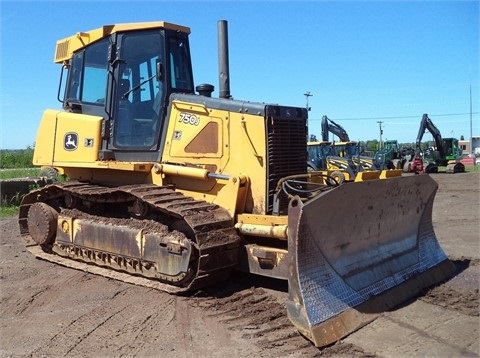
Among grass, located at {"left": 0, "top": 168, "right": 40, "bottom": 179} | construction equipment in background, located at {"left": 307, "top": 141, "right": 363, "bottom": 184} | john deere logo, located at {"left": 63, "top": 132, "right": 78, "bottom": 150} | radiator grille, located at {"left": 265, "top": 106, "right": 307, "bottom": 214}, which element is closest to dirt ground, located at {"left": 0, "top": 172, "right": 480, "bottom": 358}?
radiator grille, located at {"left": 265, "top": 106, "right": 307, "bottom": 214}

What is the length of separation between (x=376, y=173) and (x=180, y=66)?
2.90 metres

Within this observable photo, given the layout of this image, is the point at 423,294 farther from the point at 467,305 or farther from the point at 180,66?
the point at 180,66

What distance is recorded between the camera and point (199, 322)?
15.8 feet

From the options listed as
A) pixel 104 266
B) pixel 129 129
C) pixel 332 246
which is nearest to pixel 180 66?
pixel 129 129

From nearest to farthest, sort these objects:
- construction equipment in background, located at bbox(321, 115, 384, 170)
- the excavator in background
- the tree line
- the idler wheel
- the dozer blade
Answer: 1. the dozer blade
2. the idler wheel
3. construction equipment in background, located at bbox(321, 115, 384, 170)
4. the excavator in background
5. the tree line

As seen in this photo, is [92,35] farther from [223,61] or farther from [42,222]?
[42,222]

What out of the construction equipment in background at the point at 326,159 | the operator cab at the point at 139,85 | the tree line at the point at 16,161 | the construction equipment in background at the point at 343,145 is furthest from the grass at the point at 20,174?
the tree line at the point at 16,161

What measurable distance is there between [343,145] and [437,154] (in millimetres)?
13023

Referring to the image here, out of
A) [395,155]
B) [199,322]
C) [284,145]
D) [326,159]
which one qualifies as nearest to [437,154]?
[395,155]

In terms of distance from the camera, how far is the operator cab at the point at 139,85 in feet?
21.3

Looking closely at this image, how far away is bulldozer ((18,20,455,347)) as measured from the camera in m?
4.89

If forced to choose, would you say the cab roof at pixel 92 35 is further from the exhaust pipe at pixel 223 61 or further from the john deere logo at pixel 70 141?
the john deere logo at pixel 70 141

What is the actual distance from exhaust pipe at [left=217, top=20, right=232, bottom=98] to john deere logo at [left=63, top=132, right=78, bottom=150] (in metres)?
2.17

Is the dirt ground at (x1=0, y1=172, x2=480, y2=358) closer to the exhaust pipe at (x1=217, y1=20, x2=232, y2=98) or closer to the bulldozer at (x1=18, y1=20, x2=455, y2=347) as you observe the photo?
the bulldozer at (x1=18, y1=20, x2=455, y2=347)
